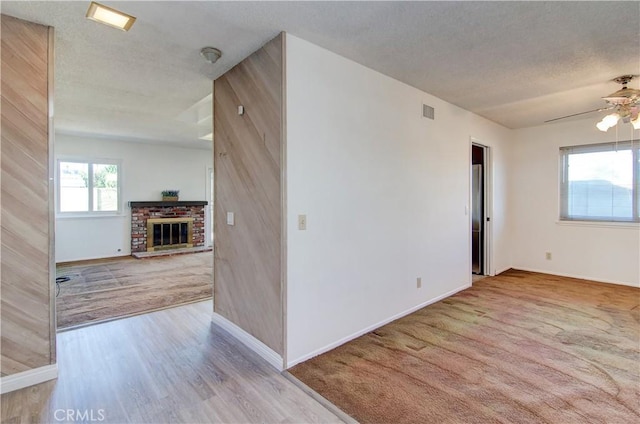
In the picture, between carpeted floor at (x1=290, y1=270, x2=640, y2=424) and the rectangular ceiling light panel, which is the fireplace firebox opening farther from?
carpeted floor at (x1=290, y1=270, x2=640, y2=424)

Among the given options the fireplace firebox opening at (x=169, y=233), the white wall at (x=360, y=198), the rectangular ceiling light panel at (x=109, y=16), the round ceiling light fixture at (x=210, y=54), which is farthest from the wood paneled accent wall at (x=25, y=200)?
the fireplace firebox opening at (x=169, y=233)

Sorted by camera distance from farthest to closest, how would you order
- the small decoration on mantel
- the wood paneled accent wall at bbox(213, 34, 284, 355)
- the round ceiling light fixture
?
the small decoration on mantel
the round ceiling light fixture
the wood paneled accent wall at bbox(213, 34, 284, 355)

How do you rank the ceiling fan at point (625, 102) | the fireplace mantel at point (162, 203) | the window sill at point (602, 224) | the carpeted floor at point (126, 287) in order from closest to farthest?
the ceiling fan at point (625, 102) < the carpeted floor at point (126, 287) < the window sill at point (602, 224) < the fireplace mantel at point (162, 203)

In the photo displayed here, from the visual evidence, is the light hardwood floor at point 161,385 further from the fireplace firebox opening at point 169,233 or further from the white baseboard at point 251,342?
the fireplace firebox opening at point 169,233

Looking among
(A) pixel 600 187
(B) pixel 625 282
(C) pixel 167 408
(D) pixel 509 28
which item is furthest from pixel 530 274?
(C) pixel 167 408

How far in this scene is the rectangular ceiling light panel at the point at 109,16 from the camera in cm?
199

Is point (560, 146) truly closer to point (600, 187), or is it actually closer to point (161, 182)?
point (600, 187)

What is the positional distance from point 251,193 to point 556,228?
206 inches

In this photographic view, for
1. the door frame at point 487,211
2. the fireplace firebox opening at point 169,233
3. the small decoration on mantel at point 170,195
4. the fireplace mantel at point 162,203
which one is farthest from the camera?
the small decoration on mantel at point 170,195

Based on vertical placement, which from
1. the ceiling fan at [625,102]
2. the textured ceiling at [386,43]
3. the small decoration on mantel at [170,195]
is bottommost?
the small decoration on mantel at [170,195]

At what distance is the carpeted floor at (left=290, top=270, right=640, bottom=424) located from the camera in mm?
1925

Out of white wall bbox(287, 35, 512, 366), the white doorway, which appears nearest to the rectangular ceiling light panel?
white wall bbox(287, 35, 512, 366)

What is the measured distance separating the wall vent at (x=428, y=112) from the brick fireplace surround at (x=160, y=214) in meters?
6.00

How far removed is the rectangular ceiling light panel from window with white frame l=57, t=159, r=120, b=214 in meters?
5.39
